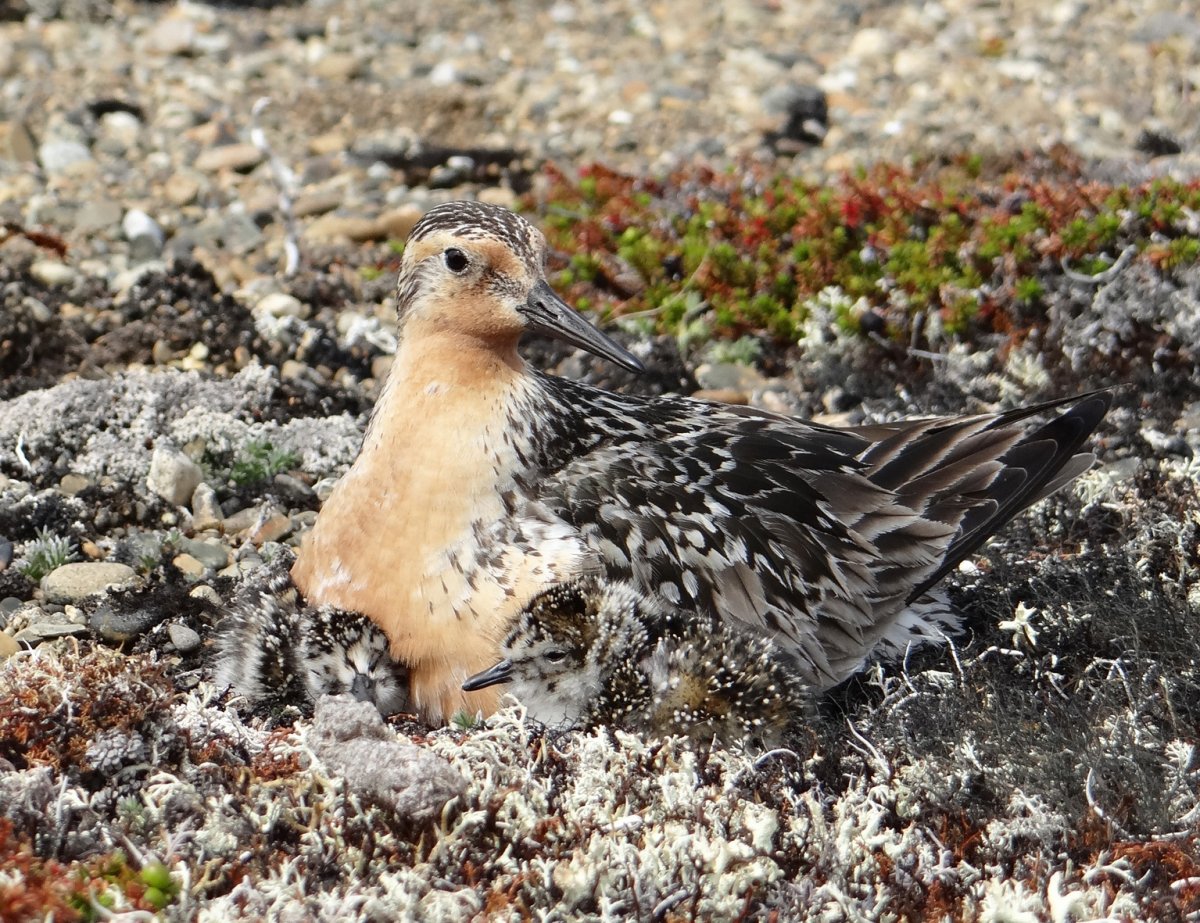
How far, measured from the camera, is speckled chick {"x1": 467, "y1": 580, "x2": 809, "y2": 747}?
5309mm

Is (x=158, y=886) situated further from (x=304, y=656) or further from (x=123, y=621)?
(x=123, y=621)

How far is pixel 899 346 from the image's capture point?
28.8 ft

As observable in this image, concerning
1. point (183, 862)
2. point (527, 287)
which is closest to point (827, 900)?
point (183, 862)

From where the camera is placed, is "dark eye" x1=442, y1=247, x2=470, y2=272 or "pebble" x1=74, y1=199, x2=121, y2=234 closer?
"dark eye" x1=442, y1=247, x2=470, y2=272

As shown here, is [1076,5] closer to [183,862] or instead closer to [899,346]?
[899,346]

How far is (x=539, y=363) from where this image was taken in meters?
8.91

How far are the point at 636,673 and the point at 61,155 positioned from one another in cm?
764

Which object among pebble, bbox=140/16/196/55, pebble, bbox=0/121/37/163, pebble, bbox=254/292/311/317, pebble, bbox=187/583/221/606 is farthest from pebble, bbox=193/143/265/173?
pebble, bbox=187/583/221/606

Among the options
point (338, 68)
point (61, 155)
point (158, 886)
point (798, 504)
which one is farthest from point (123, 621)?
point (338, 68)

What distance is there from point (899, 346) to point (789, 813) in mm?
4339

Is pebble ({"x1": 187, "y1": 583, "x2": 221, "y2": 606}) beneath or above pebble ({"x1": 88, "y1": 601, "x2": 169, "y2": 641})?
above

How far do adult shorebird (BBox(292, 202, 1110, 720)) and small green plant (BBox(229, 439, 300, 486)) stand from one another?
5.05 feet

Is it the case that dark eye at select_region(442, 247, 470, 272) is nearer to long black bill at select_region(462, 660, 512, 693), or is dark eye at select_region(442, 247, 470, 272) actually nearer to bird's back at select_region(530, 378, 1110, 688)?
bird's back at select_region(530, 378, 1110, 688)

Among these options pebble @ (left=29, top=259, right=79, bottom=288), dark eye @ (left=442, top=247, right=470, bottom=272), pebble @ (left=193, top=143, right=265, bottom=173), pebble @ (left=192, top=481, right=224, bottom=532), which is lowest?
pebble @ (left=192, top=481, right=224, bottom=532)
